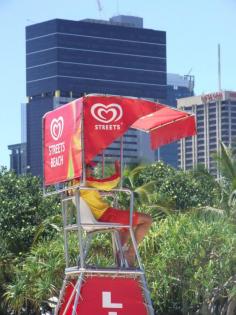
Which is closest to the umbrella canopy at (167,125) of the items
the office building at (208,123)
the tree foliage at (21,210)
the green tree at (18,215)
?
the green tree at (18,215)

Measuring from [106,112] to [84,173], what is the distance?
99cm

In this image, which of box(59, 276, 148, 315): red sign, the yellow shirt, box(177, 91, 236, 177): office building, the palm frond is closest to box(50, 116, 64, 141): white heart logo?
the yellow shirt

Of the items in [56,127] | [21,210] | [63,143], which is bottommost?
[21,210]

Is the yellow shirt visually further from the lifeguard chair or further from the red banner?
the red banner

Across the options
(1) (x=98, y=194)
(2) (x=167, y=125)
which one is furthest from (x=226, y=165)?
(1) (x=98, y=194)

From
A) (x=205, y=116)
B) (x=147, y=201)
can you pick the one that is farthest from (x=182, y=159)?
(x=147, y=201)

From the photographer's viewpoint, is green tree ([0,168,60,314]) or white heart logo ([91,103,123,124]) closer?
white heart logo ([91,103,123,124])

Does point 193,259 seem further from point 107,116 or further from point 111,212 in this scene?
point 107,116

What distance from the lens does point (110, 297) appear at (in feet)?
54.6

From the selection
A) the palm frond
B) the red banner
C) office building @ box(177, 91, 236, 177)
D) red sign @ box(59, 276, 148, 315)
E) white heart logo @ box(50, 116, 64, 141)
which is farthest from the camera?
office building @ box(177, 91, 236, 177)

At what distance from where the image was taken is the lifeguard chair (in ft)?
53.3

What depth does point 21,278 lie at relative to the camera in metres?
33.7

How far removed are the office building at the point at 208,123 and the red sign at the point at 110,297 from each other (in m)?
135

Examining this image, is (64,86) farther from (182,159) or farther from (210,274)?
(210,274)
